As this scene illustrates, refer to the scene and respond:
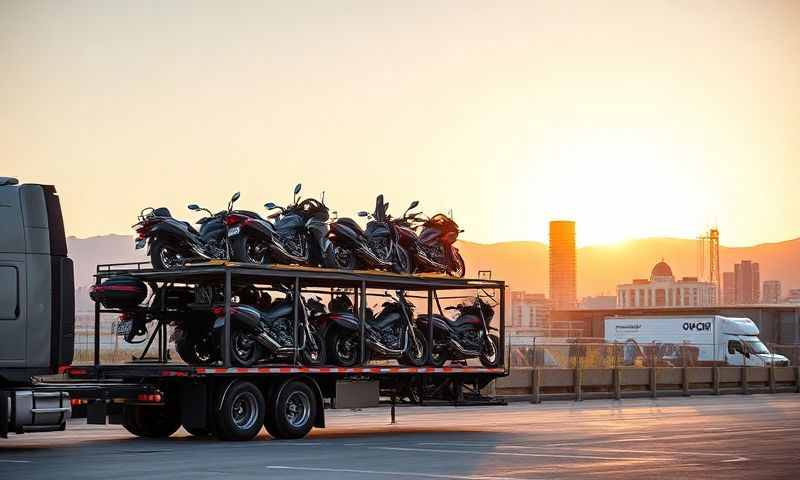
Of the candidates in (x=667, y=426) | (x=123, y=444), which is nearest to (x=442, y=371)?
(x=667, y=426)

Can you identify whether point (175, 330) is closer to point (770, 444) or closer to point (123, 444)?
point (123, 444)

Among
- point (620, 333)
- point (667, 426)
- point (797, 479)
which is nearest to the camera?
point (797, 479)

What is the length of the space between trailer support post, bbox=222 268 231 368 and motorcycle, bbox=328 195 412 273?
316 centimetres

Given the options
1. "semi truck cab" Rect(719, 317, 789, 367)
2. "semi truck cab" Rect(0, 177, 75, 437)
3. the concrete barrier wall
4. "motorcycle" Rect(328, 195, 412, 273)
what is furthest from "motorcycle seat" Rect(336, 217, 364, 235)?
"semi truck cab" Rect(719, 317, 789, 367)

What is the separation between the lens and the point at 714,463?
19.6 metres

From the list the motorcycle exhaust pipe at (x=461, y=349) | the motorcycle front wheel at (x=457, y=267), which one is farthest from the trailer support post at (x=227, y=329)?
the motorcycle front wheel at (x=457, y=267)

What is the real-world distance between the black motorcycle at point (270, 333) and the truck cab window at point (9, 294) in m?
4.02

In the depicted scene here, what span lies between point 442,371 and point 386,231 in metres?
2.94

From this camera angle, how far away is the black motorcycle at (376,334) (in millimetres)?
25594

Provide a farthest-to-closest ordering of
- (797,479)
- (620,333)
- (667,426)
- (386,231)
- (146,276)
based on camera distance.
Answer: (620,333), (667,426), (386,231), (146,276), (797,479)

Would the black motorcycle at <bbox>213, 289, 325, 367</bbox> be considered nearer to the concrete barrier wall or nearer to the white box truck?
the concrete barrier wall

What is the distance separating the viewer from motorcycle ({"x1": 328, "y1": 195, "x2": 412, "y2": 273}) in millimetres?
26062

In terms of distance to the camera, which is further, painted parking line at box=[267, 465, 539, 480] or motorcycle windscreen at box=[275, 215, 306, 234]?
motorcycle windscreen at box=[275, 215, 306, 234]

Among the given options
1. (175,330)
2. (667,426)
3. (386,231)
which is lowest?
(667,426)
